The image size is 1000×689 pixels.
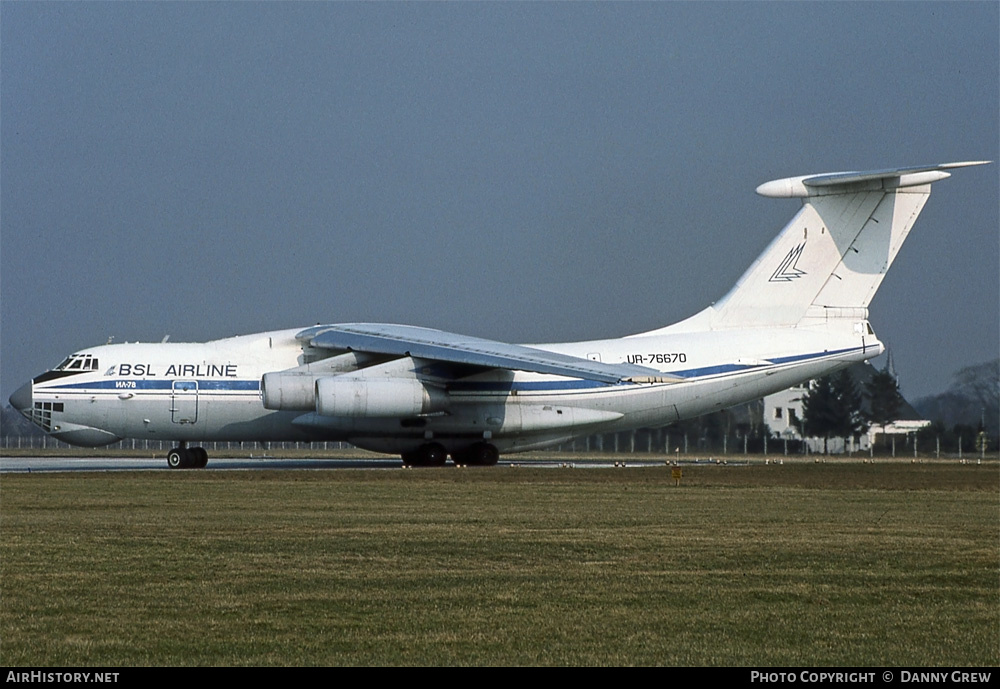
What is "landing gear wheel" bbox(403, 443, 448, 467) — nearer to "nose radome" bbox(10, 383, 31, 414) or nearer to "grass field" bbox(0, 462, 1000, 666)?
"nose radome" bbox(10, 383, 31, 414)

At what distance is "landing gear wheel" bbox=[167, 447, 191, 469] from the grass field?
34.0 ft

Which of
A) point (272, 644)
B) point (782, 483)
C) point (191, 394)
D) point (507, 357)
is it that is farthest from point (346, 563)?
point (191, 394)

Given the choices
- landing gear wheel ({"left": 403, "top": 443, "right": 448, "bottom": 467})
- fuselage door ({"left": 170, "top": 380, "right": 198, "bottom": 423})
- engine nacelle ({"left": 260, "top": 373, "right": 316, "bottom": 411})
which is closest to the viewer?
engine nacelle ({"left": 260, "top": 373, "right": 316, "bottom": 411})

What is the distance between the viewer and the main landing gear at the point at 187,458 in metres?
26.8

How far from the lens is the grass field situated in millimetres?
6645

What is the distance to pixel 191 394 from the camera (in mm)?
25844

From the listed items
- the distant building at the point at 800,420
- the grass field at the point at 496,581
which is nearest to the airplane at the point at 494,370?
the distant building at the point at 800,420

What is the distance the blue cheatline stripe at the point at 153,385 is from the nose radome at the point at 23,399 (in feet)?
1.89

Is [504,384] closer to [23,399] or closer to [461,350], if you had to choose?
[461,350]

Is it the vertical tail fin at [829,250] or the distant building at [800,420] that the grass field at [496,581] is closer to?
the vertical tail fin at [829,250]

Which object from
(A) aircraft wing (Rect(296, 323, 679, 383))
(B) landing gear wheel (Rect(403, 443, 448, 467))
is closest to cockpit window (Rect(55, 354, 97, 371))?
(A) aircraft wing (Rect(296, 323, 679, 383))

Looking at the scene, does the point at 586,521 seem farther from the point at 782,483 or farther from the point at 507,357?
the point at 507,357
